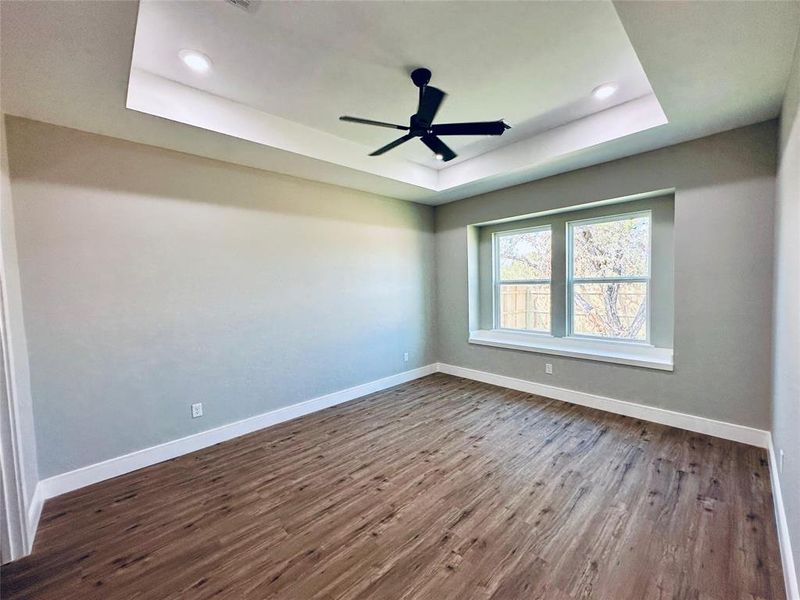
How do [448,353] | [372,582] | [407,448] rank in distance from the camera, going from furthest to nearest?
[448,353], [407,448], [372,582]

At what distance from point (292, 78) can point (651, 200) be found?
364 centimetres

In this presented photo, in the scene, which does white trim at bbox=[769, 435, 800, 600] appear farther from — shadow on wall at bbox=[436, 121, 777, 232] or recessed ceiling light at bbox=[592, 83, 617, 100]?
recessed ceiling light at bbox=[592, 83, 617, 100]

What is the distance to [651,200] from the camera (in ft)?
11.5

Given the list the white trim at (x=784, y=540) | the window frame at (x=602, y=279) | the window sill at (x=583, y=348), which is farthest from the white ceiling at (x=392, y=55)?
the white trim at (x=784, y=540)

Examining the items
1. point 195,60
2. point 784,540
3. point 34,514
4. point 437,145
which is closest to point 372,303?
point 437,145

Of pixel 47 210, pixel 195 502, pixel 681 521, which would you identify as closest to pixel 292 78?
pixel 47 210

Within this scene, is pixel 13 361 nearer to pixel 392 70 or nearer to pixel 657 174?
pixel 392 70

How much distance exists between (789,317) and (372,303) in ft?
11.8

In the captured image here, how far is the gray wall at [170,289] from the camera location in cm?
239

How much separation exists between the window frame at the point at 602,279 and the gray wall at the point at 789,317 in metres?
1.19

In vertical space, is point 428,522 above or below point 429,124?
below

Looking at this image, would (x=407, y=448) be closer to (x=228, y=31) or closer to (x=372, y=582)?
(x=372, y=582)

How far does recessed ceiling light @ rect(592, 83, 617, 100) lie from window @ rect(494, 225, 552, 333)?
71.8 inches

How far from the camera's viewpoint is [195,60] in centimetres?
218
